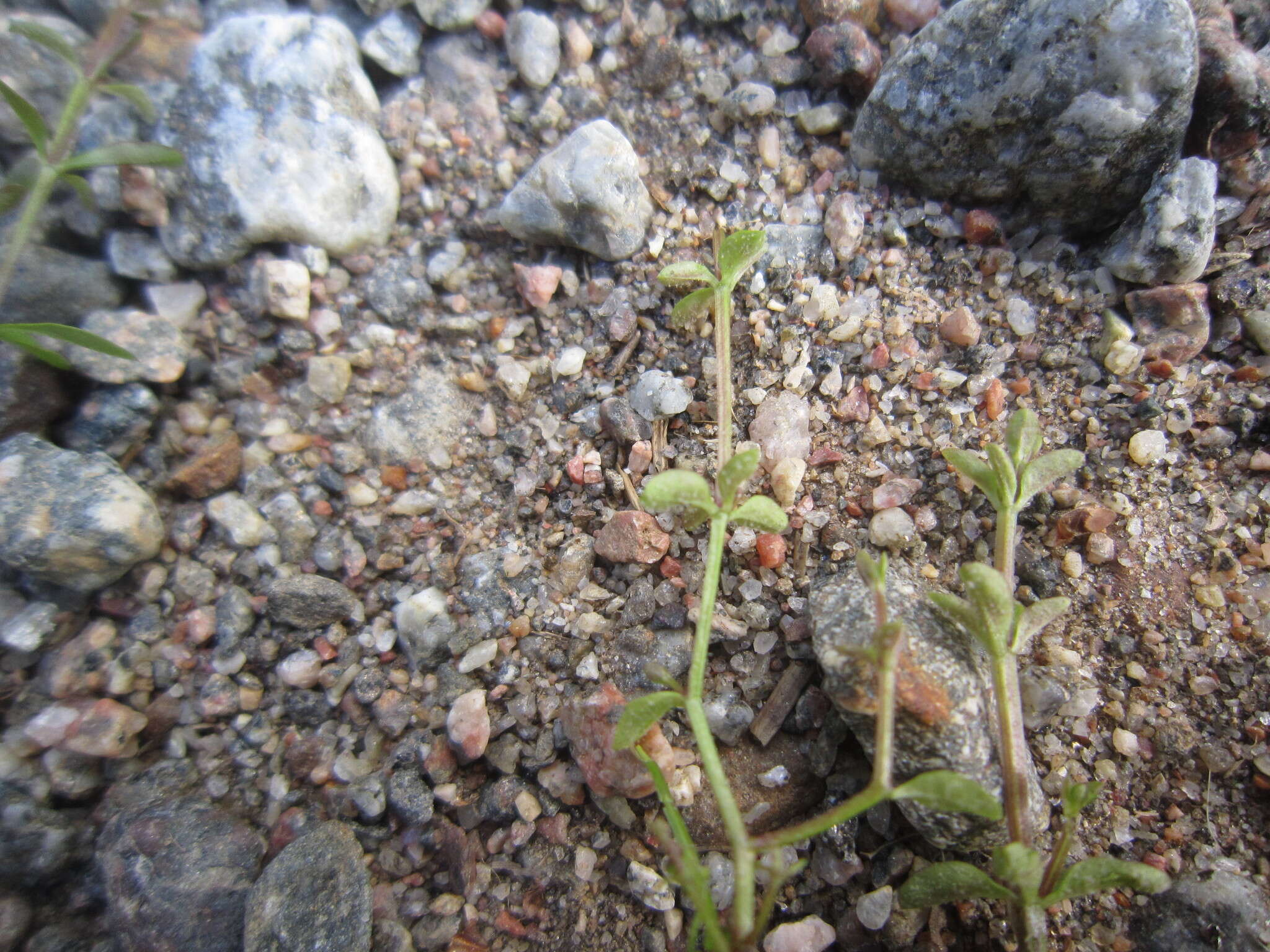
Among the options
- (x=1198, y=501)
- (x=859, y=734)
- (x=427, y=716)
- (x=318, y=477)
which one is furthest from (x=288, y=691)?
(x=1198, y=501)

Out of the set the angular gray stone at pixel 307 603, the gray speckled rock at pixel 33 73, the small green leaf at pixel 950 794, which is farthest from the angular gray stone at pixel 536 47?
the small green leaf at pixel 950 794

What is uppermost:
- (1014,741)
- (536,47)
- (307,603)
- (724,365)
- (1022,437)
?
(536,47)

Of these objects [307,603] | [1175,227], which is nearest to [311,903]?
[307,603]

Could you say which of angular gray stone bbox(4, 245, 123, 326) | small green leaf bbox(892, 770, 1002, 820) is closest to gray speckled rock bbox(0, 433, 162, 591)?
angular gray stone bbox(4, 245, 123, 326)

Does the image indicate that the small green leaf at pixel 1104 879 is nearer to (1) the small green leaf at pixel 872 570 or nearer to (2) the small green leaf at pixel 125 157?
(1) the small green leaf at pixel 872 570

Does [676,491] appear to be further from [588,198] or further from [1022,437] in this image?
[588,198]

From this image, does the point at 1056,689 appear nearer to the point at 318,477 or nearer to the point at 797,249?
the point at 797,249

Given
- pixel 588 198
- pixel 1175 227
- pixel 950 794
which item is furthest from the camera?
pixel 588 198
